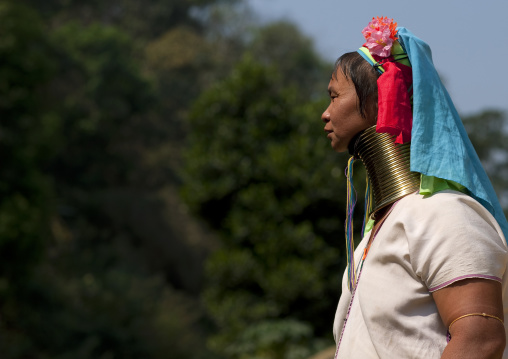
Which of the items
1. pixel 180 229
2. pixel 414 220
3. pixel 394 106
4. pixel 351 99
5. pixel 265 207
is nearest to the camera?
pixel 414 220

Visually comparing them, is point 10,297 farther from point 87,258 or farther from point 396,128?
point 396,128

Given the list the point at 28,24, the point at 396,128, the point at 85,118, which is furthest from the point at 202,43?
the point at 396,128

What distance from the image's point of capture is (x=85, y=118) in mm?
21453

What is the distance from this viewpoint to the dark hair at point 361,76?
1812 millimetres

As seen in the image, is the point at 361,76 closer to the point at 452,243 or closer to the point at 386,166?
the point at 386,166

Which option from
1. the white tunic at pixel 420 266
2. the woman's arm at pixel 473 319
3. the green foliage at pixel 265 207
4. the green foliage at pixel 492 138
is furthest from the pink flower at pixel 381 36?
the green foliage at pixel 492 138

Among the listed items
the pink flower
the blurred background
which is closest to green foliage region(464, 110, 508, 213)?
the blurred background

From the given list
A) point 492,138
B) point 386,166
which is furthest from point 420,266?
point 492,138

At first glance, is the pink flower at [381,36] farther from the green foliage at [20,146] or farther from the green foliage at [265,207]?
the green foliage at [20,146]

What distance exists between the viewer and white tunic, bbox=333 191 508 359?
1513 mm

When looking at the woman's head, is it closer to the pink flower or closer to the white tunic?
the pink flower

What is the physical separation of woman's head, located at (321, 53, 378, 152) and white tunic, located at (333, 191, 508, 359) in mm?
252

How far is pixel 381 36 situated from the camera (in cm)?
183

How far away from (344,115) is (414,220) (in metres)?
0.37
